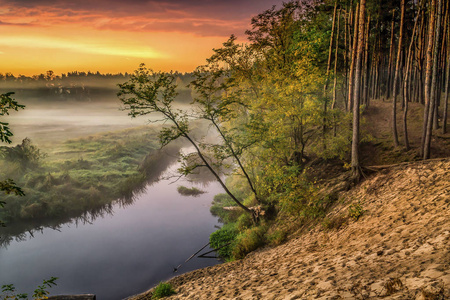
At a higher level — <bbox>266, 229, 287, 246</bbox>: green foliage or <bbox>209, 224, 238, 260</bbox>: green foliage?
<bbox>266, 229, 287, 246</bbox>: green foliage

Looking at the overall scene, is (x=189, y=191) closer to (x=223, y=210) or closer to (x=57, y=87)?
(x=223, y=210)

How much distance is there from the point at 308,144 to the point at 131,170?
27.3 m

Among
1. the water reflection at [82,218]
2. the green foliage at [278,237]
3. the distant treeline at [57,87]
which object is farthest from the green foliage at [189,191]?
the distant treeline at [57,87]

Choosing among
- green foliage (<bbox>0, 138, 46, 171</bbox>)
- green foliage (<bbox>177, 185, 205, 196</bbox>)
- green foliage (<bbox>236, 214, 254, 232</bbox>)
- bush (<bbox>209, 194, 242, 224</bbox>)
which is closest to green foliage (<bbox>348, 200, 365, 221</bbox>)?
green foliage (<bbox>236, 214, 254, 232</bbox>)

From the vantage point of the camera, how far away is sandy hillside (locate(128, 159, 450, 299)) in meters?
4.73

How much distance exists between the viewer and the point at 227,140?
18516mm

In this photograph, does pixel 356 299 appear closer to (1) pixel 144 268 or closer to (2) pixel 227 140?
(2) pixel 227 140

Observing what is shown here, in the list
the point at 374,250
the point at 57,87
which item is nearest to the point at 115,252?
the point at 374,250

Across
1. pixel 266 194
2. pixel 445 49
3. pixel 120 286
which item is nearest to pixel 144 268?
pixel 120 286

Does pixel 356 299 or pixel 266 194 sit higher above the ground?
pixel 356 299

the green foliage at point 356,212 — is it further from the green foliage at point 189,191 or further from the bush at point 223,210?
the green foliage at point 189,191

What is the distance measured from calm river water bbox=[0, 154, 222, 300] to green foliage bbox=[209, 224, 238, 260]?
0.98 metres

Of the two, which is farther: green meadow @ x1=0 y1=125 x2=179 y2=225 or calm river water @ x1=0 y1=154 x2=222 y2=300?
green meadow @ x1=0 y1=125 x2=179 y2=225

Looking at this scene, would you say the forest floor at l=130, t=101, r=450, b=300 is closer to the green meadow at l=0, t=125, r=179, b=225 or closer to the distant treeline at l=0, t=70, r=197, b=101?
the green meadow at l=0, t=125, r=179, b=225
